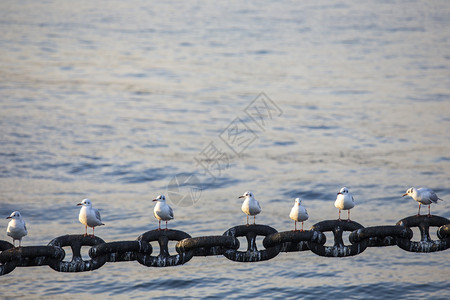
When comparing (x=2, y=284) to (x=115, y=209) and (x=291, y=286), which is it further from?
(x=291, y=286)

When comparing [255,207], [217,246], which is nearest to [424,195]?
[255,207]

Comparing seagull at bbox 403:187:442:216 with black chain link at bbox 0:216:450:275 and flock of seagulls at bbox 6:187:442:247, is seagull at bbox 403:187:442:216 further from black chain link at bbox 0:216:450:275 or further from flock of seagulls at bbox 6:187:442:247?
black chain link at bbox 0:216:450:275

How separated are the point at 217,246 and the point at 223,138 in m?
21.2

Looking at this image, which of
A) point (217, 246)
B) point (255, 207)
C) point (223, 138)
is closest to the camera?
point (217, 246)

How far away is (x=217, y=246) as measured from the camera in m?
7.58

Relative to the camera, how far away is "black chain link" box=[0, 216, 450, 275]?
7371mm

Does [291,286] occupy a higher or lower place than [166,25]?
lower

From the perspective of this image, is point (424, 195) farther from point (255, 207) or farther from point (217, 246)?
point (217, 246)

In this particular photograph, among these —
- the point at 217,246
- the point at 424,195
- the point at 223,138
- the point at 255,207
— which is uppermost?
the point at 223,138

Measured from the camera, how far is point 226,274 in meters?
16.5

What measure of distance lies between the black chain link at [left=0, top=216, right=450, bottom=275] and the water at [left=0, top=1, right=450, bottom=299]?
25.8ft

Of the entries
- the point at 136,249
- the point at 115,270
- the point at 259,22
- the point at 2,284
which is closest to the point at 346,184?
the point at 115,270

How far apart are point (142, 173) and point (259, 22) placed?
4029 cm

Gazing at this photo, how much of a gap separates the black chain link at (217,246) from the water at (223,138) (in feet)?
25.8
